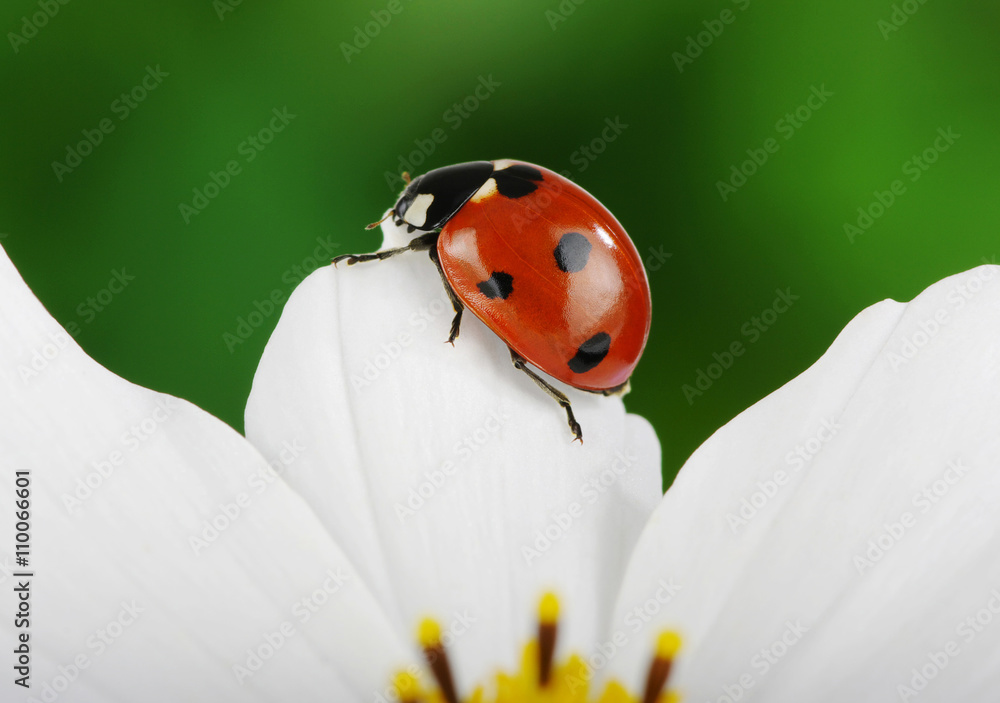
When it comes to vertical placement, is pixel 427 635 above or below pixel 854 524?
below

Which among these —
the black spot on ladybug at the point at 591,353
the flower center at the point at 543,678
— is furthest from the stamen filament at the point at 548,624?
the black spot on ladybug at the point at 591,353

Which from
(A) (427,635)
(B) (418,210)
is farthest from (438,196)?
(A) (427,635)

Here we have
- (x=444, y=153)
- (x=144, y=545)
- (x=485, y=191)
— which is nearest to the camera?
(x=144, y=545)

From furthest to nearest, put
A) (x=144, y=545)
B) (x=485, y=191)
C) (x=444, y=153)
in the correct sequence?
1. (x=444, y=153)
2. (x=485, y=191)
3. (x=144, y=545)

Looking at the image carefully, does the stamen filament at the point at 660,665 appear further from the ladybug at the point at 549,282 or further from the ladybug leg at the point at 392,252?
the ladybug leg at the point at 392,252

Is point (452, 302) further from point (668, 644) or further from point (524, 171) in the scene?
point (668, 644)

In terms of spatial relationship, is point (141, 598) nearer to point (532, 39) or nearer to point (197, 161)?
point (197, 161)

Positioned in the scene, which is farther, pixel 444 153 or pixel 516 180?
pixel 444 153
